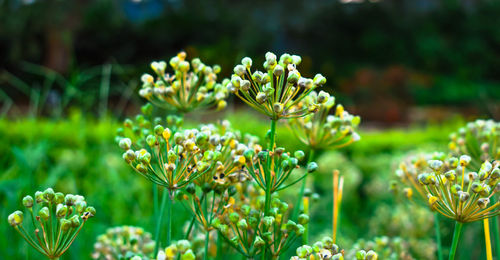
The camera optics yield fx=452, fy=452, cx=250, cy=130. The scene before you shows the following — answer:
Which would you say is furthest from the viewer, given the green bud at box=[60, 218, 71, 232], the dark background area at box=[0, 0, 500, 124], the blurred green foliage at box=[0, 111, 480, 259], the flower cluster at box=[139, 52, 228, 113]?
the dark background area at box=[0, 0, 500, 124]

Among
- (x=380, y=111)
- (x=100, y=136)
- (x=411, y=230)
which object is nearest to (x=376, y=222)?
(x=411, y=230)

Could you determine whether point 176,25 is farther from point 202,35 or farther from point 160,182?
point 160,182

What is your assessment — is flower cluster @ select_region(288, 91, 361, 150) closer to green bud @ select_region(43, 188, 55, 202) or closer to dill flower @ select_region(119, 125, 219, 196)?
dill flower @ select_region(119, 125, 219, 196)

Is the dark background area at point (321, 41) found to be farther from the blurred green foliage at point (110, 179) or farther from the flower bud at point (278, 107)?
the flower bud at point (278, 107)

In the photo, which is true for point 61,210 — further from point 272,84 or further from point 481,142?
point 481,142

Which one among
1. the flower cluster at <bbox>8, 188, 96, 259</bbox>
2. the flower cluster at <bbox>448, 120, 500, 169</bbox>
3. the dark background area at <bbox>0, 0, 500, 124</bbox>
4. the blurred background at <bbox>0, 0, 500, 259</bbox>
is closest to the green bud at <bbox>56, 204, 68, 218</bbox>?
the flower cluster at <bbox>8, 188, 96, 259</bbox>

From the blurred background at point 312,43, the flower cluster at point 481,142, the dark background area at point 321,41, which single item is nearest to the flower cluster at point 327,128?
the flower cluster at point 481,142

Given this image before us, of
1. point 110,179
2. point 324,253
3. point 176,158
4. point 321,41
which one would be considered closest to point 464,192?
point 324,253
